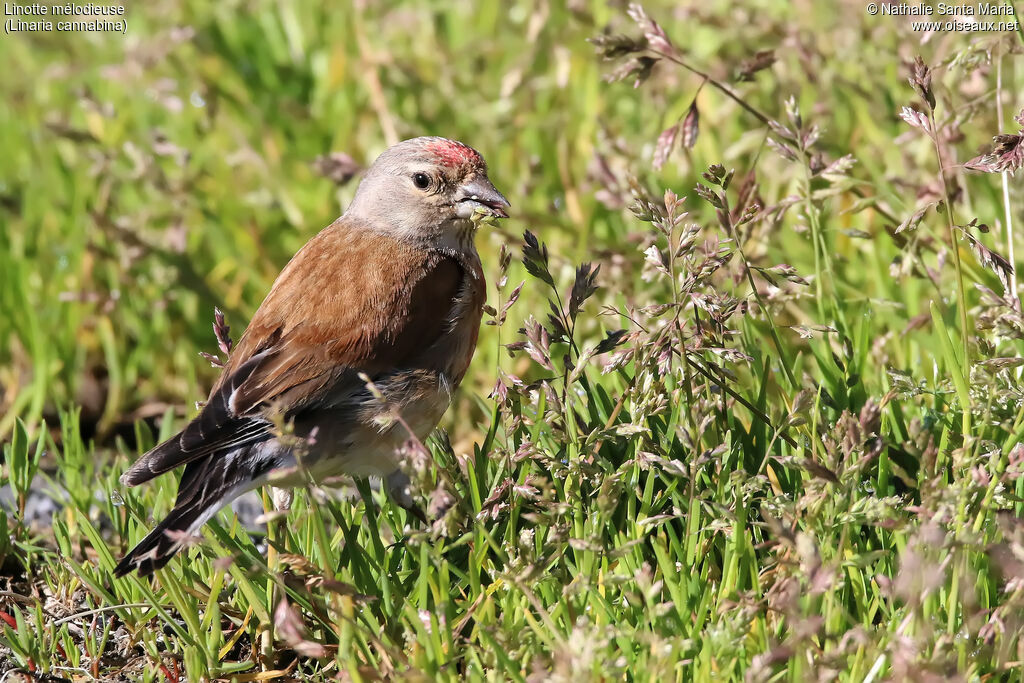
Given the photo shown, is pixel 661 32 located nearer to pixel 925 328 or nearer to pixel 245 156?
pixel 925 328

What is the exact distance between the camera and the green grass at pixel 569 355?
8.41ft

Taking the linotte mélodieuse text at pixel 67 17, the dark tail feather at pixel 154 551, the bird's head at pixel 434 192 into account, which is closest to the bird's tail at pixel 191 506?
the dark tail feather at pixel 154 551

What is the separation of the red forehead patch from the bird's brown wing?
1.10ft

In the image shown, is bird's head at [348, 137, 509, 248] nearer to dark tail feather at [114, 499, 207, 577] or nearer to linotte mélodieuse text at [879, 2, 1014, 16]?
dark tail feather at [114, 499, 207, 577]

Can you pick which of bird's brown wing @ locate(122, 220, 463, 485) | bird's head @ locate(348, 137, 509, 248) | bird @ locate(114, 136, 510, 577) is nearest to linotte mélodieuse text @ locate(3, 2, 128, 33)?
bird's head @ locate(348, 137, 509, 248)

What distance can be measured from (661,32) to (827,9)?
2633mm

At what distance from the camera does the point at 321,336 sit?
3.42 m

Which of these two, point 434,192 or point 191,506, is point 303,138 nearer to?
point 434,192

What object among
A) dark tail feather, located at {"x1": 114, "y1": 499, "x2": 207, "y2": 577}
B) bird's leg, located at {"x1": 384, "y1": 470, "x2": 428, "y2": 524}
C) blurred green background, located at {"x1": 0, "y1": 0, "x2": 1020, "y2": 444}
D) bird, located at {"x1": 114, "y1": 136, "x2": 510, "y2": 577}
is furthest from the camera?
blurred green background, located at {"x1": 0, "y1": 0, "x2": 1020, "y2": 444}

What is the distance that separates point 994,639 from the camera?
2.51m

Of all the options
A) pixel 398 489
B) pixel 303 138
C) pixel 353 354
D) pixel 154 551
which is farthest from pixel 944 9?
pixel 154 551

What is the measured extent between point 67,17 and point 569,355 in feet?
17.2

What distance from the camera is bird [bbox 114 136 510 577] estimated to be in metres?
3.19

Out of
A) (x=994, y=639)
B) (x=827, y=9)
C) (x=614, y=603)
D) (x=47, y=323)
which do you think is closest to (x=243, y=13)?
(x=47, y=323)
